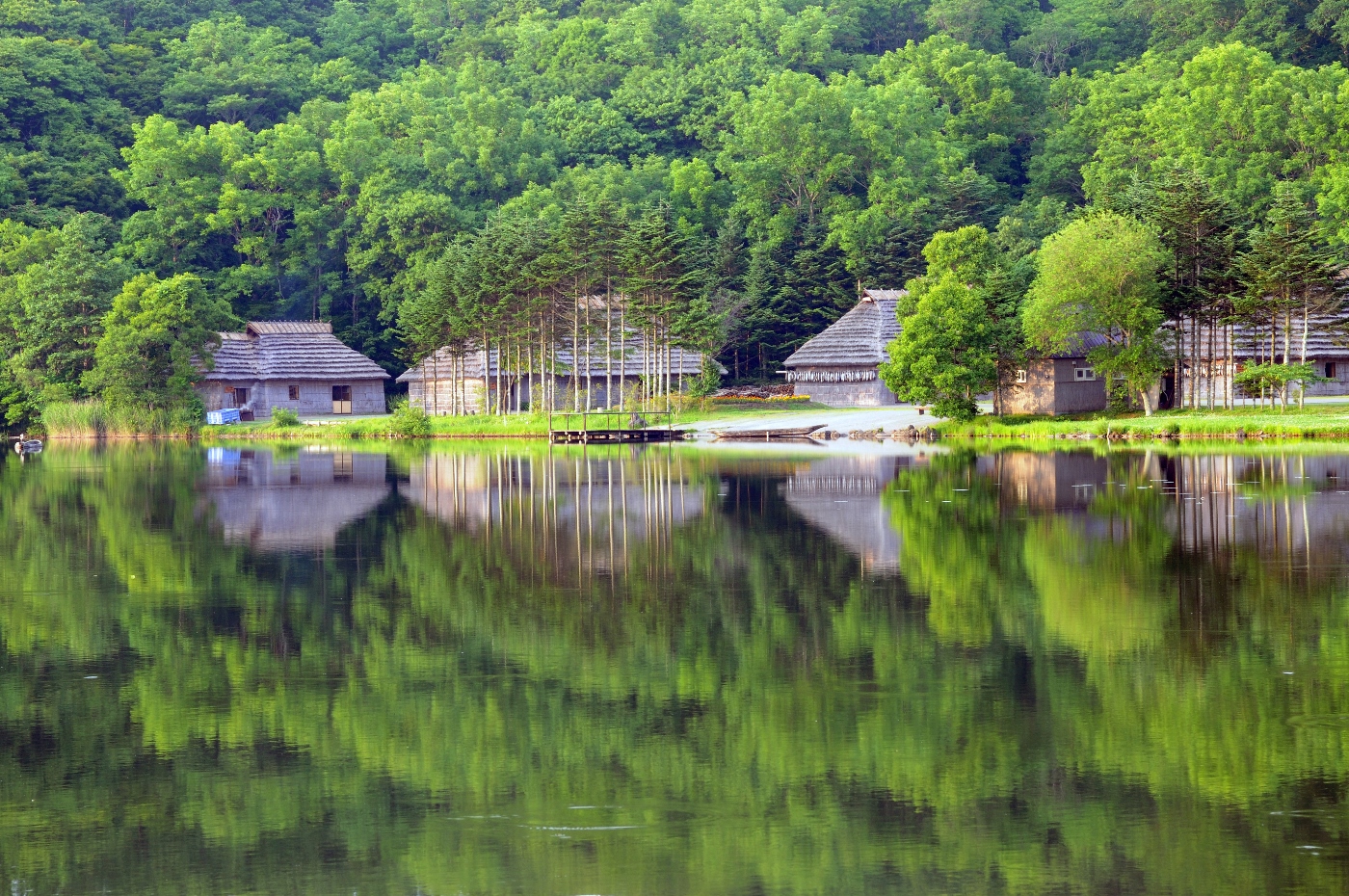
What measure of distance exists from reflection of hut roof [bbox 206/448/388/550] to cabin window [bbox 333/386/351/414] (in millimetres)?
29836

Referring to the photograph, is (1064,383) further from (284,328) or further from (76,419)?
(76,419)

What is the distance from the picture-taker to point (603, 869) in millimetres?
8805

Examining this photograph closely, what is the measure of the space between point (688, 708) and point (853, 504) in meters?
17.9

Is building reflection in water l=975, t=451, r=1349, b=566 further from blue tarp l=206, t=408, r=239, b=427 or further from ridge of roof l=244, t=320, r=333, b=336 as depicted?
ridge of roof l=244, t=320, r=333, b=336

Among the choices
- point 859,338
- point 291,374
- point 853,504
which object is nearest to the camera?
point 853,504

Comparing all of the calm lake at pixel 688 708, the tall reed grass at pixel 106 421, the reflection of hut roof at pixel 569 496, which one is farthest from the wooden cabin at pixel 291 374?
the calm lake at pixel 688 708

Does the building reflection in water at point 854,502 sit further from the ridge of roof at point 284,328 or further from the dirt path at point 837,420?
the ridge of roof at point 284,328

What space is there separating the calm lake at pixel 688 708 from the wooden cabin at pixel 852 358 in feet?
163

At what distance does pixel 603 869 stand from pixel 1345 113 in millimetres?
87572

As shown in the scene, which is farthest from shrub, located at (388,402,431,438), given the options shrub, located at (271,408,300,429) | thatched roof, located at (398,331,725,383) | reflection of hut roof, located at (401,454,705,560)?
reflection of hut roof, located at (401,454,705,560)

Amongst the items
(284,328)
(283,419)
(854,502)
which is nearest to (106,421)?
(283,419)

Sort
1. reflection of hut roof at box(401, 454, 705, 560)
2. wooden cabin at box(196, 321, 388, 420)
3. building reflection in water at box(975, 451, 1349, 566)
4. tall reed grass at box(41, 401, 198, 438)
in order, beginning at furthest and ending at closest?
wooden cabin at box(196, 321, 388, 420), tall reed grass at box(41, 401, 198, 438), reflection of hut roof at box(401, 454, 705, 560), building reflection in water at box(975, 451, 1349, 566)

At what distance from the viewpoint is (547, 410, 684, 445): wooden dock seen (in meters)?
61.8

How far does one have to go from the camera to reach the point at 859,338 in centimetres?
7619
